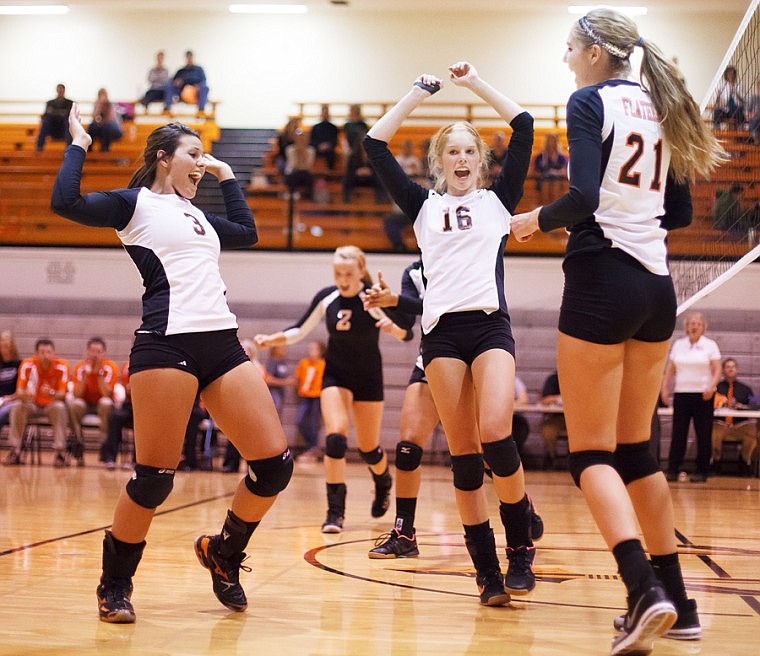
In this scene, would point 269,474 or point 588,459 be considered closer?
point 588,459

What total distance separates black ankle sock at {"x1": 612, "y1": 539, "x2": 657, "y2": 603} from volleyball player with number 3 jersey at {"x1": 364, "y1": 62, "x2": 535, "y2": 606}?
0.93 m

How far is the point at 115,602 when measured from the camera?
369 centimetres

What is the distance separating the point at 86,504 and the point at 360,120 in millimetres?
9578

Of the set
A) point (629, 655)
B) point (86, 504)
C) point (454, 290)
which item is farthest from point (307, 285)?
point (629, 655)

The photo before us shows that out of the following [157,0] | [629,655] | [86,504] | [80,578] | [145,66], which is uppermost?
[157,0]

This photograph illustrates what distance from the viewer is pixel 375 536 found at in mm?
6246

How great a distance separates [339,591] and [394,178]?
189cm

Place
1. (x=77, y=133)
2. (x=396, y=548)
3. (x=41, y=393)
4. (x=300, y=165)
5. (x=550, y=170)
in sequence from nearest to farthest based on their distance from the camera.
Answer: (x=77, y=133) → (x=396, y=548) → (x=41, y=393) → (x=550, y=170) → (x=300, y=165)

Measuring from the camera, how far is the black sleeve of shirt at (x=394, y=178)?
4.35 meters

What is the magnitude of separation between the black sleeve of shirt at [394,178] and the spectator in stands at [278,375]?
29.0 feet

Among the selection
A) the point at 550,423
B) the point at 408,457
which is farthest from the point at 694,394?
the point at 408,457

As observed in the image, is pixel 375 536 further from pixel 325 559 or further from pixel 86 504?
pixel 86 504

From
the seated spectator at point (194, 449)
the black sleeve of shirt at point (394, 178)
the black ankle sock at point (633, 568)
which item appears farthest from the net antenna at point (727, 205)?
the seated spectator at point (194, 449)

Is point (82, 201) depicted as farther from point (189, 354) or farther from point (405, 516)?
point (405, 516)
